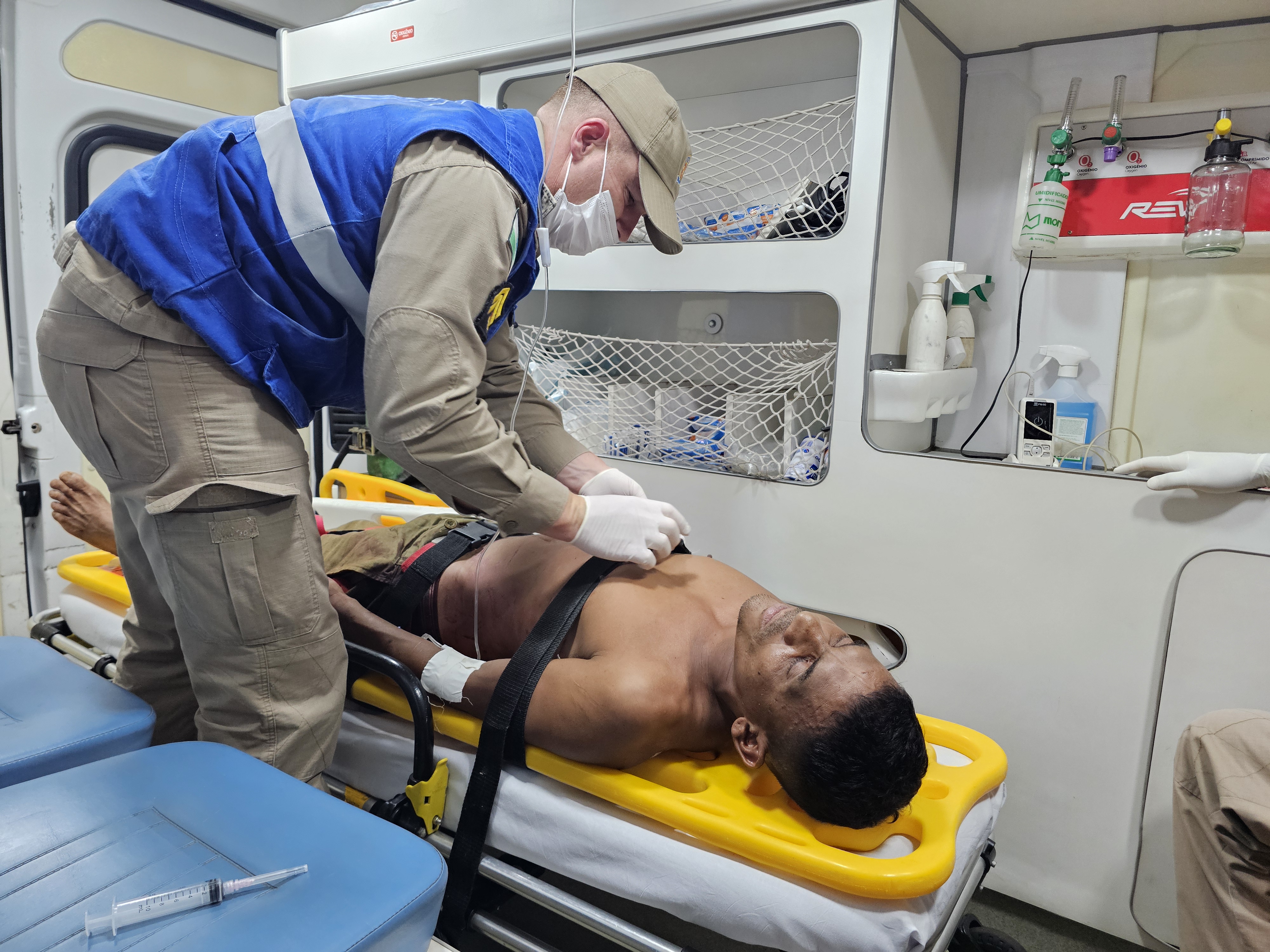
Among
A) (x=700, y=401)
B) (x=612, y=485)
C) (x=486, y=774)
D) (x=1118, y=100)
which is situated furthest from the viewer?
(x=700, y=401)

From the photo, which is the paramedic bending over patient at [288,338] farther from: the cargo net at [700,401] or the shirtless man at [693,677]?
the cargo net at [700,401]

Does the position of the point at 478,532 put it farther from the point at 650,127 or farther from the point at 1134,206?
the point at 1134,206

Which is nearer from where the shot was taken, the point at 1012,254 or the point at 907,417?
the point at 907,417

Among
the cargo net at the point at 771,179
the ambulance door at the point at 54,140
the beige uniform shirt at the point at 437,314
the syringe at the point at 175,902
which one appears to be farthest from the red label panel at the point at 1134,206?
the ambulance door at the point at 54,140

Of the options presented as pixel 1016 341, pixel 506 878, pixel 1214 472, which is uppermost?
pixel 1016 341

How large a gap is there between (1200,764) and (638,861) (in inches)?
34.6

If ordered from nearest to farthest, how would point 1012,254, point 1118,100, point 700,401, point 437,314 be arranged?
point 437,314
point 1118,100
point 1012,254
point 700,401

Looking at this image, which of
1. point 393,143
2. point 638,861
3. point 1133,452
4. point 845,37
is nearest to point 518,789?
point 638,861

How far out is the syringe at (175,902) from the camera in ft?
2.40

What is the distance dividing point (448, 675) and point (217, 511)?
47 cm

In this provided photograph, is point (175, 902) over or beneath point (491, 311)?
beneath

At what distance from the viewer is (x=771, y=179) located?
1.86 meters

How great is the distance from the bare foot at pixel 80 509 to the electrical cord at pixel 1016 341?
2.07 metres

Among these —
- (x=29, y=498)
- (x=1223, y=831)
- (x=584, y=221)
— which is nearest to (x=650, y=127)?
Answer: (x=584, y=221)
